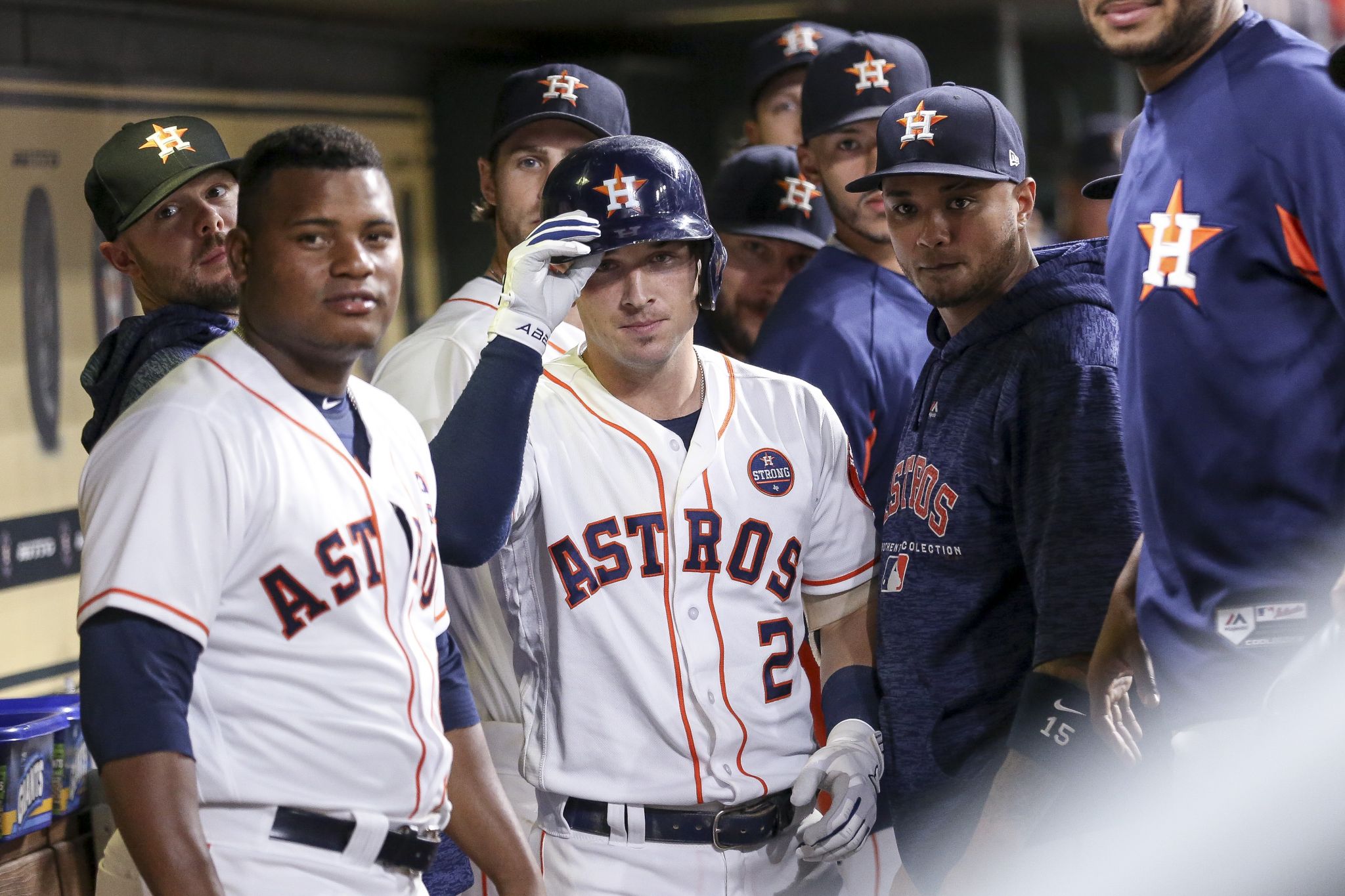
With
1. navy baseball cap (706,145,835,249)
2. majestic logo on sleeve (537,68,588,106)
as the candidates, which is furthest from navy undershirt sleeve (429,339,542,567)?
navy baseball cap (706,145,835,249)

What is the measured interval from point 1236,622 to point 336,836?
1.20m

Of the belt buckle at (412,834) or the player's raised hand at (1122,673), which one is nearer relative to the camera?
the belt buckle at (412,834)

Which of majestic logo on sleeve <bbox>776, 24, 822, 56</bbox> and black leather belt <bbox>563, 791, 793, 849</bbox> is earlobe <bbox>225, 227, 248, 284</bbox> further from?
majestic logo on sleeve <bbox>776, 24, 822, 56</bbox>

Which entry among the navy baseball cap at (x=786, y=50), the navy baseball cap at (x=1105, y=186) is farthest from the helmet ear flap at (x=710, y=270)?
the navy baseball cap at (x=786, y=50)

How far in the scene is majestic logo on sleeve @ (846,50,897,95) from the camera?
3.40 metres

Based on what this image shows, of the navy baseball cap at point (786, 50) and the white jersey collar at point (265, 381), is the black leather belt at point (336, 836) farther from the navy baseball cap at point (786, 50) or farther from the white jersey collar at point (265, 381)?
the navy baseball cap at point (786, 50)

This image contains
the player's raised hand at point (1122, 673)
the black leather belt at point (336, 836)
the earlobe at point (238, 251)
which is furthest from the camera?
the player's raised hand at point (1122, 673)

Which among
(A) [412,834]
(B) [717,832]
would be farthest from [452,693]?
(B) [717,832]

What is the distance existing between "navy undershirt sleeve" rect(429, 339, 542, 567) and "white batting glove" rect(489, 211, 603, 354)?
0.12ft

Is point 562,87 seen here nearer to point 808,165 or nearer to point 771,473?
point 808,165

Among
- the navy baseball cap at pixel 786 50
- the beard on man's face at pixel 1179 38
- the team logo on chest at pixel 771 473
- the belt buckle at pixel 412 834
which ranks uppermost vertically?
the navy baseball cap at pixel 786 50

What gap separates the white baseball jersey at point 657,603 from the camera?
7.43 ft

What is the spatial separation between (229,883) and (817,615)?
3.88ft

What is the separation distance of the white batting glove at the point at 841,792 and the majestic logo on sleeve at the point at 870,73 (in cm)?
173
